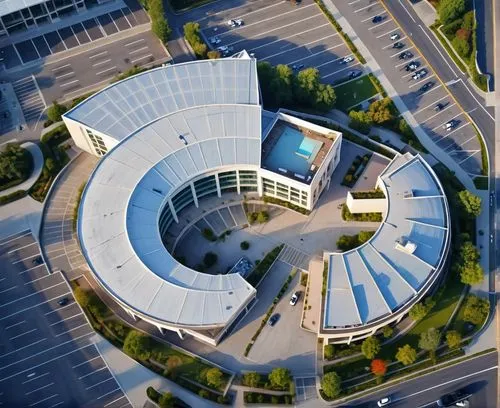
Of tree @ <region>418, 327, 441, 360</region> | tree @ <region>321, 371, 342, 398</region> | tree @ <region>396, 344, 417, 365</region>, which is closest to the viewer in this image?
tree @ <region>321, 371, 342, 398</region>

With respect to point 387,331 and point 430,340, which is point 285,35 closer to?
point 387,331

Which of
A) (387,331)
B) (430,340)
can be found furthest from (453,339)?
(387,331)

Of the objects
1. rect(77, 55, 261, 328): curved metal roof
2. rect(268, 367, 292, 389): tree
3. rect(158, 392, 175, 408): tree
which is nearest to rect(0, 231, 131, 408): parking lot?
rect(158, 392, 175, 408): tree

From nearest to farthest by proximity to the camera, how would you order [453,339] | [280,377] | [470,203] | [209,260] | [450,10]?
[280,377], [453,339], [209,260], [470,203], [450,10]

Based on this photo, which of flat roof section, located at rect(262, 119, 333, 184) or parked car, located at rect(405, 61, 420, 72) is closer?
flat roof section, located at rect(262, 119, 333, 184)

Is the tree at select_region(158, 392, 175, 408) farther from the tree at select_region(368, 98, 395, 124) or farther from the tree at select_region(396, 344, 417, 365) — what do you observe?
the tree at select_region(368, 98, 395, 124)

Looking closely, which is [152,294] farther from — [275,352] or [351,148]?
[351,148]

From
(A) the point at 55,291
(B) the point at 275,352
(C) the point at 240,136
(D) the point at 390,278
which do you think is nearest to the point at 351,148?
(C) the point at 240,136
